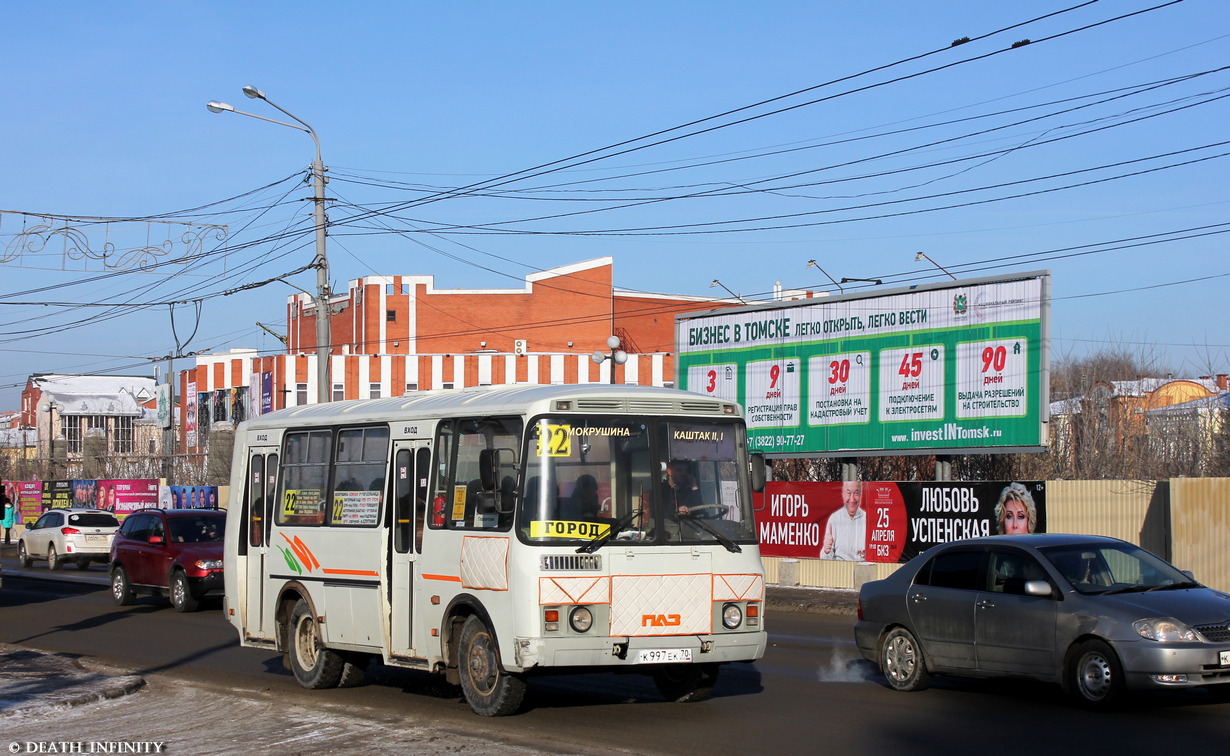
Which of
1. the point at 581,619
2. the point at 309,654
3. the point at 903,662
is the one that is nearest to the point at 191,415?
the point at 309,654

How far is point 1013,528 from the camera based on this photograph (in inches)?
907

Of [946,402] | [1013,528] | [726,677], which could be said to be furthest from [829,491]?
[726,677]

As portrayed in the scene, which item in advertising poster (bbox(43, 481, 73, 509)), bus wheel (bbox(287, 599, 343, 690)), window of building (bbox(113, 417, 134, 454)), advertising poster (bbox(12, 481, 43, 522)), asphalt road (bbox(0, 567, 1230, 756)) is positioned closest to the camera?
asphalt road (bbox(0, 567, 1230, 756))

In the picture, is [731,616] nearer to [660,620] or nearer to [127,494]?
[660,620]

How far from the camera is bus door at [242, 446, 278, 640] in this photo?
1446 cm

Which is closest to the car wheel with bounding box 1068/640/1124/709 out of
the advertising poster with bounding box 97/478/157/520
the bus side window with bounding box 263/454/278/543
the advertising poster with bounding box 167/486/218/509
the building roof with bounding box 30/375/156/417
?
the bus side window with bounding box 263/454/278/543

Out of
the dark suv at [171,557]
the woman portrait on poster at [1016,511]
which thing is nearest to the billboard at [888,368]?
the woman portrait on poster at [1016,511]

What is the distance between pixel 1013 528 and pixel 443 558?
1427 cm

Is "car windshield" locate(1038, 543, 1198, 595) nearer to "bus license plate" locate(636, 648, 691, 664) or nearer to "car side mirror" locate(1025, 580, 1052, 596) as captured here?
A: "car side mirror" locate(1025, 580, 1052, 596)

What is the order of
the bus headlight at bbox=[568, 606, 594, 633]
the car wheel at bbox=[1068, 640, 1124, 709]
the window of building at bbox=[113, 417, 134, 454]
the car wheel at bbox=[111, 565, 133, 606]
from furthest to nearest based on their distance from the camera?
the window of building at bbox=[113, 417, 134, 454], the car wheel at bbox=[111, 565, 133, 606], the car wheel at bbox=[1068, 640, 1124, 709], the bus headlight at bbox=[568, 606, 594, 633]

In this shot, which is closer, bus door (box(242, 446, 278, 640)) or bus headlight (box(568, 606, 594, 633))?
bus headlight (box(568, 606, 594, 633))

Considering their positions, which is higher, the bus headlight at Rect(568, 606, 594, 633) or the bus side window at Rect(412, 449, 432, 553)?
the bus side window at Rect(412, 449, 432, 553)

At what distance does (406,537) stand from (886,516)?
1526 cm

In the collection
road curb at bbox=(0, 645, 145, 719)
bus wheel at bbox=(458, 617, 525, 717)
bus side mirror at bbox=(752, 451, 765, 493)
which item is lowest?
road curb at bbox=(0, 645, 145, 719)
